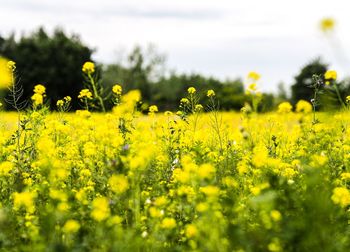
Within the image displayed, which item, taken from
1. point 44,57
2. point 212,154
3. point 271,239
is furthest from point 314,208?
point 44,57

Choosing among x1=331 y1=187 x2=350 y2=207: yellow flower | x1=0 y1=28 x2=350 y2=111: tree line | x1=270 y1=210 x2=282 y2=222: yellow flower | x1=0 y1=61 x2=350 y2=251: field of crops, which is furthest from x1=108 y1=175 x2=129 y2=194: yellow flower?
x1=0 y1=28 x2=350 y2=111: tree line

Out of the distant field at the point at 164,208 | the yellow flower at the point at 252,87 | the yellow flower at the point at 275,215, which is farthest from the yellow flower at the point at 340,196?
the yellow flower at the point at 252,87

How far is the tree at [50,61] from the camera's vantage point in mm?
31547

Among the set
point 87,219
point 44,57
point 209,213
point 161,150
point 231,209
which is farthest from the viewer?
point 44,57

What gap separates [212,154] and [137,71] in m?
40.3

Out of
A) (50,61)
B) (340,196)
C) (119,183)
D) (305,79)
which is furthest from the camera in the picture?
(50,61)

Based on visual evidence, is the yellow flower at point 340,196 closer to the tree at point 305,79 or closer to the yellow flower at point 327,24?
the yellow flower at point 327,24

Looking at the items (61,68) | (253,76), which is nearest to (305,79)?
(61,68)

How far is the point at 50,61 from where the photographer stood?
107 feet

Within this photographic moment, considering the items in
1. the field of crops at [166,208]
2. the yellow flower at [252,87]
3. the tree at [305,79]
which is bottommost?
the field of crops at [166,208]

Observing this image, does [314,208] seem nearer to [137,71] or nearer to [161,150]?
[161,150]

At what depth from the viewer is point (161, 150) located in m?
6.41

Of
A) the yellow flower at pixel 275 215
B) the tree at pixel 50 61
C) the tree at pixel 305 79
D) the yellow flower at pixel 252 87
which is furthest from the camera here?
the tree at pixel 50 61

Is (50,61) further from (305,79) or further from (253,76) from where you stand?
(253,76)
